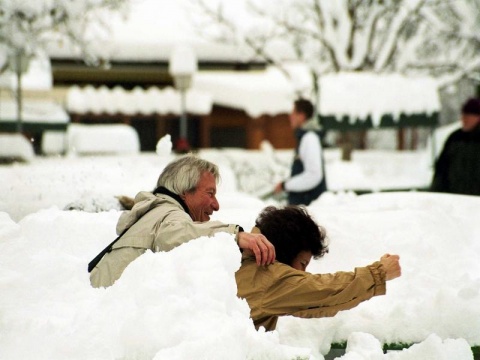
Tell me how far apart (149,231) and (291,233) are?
581 mm

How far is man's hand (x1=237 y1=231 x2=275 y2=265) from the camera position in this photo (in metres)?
3.27

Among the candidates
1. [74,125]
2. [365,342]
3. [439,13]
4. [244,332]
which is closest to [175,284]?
[244,332]

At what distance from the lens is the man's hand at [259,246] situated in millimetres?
3273

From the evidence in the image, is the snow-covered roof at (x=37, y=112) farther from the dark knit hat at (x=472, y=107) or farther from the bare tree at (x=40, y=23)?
the dark knit hat at (x=472, y=107)

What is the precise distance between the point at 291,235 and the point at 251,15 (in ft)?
59.4

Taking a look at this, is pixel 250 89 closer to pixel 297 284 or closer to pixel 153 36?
pixel 153 36

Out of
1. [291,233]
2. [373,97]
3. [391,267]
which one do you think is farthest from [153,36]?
[391,267]

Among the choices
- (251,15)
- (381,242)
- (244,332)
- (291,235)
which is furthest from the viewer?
(251,15)

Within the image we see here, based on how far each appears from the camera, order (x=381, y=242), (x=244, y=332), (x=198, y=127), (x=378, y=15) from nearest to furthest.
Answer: (x=244, y=332) → (x=381, y=242) → (x=378, y=15) → (x=198, y=127)

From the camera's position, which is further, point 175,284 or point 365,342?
point 365,342

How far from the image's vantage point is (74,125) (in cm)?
2491

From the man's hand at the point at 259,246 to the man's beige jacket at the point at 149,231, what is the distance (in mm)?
71

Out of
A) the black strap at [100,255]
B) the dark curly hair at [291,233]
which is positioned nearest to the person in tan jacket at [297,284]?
the dark curly hair at [291,233]

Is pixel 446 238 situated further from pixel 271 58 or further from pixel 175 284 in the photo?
pixel 271 58
